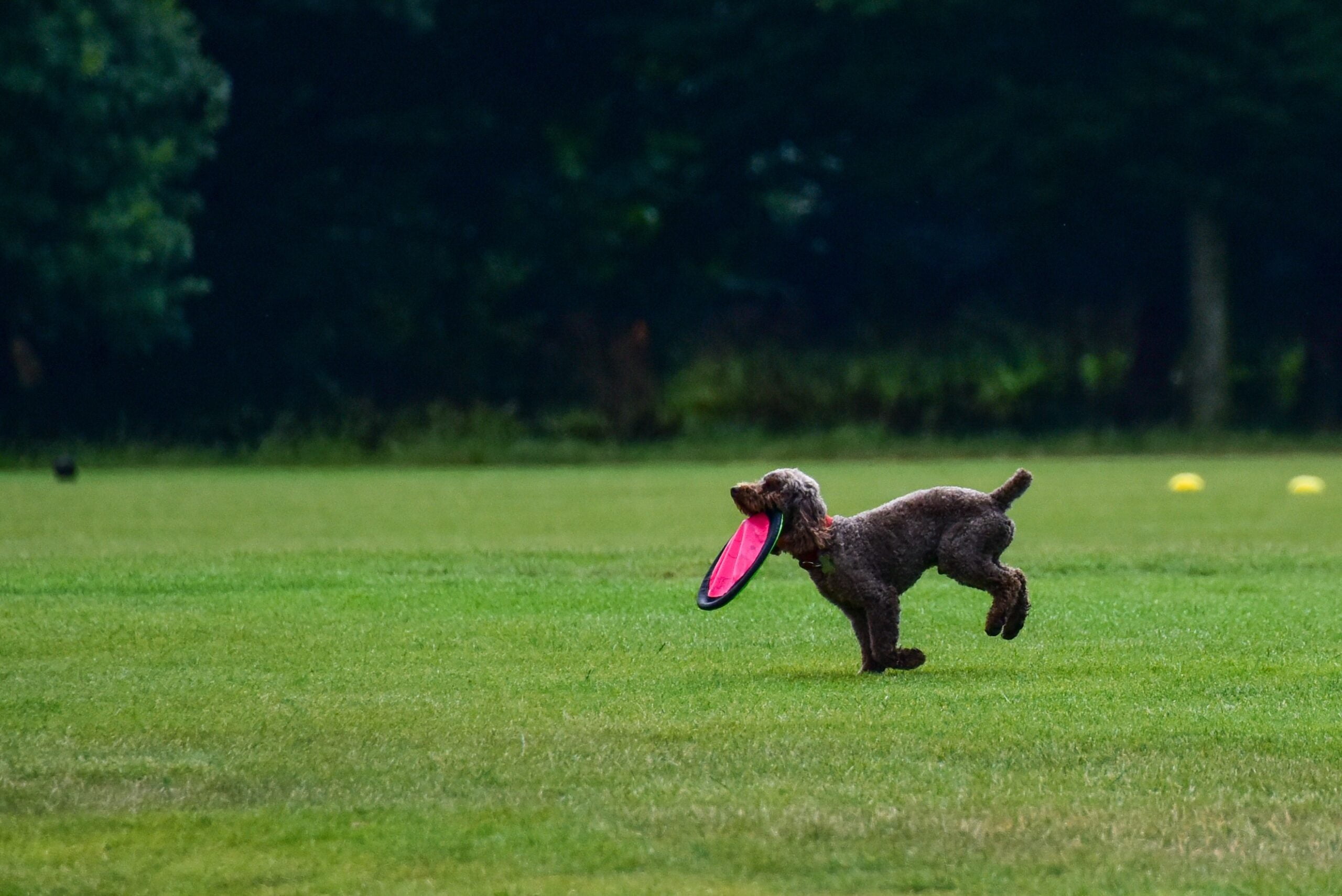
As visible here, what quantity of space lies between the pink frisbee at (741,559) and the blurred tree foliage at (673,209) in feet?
86.2

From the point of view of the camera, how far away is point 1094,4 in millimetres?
40406

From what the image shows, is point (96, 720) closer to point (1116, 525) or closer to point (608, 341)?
point (1116, 525)

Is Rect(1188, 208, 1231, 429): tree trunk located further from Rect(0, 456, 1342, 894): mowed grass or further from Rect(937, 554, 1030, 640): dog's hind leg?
Rect(937, 554, 1030, 640): dog's hind leg

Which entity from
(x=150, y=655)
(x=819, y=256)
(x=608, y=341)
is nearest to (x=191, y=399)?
(x=608, y=341)

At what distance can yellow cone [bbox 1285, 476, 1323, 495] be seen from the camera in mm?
23688

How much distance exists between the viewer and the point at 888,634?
8.72 metres

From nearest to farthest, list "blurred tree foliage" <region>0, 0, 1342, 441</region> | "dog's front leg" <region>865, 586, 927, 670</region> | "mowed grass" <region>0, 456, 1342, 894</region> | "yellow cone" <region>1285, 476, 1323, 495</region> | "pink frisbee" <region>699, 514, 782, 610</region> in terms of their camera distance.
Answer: "mowed grass" <region>0, 456, 1342, 894</region>, "pink frisbee" <region>699, 514, 782, 610</region>, "dog's front leg" <region>865, 586, 927, 670</region>, "yellow cone" <region>1285, 476, 1323, 495</region>, "blurred tree foliage" <region>0, 0, 1342, 441</region>

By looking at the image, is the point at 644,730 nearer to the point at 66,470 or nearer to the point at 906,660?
the point at 906,660

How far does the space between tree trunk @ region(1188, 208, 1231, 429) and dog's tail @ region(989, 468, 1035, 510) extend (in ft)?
103

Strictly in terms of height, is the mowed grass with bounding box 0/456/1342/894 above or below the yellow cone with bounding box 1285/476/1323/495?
above

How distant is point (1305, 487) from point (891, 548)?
16.4m

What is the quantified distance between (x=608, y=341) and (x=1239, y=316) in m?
13.0

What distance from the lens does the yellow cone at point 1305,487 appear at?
77.7 ft

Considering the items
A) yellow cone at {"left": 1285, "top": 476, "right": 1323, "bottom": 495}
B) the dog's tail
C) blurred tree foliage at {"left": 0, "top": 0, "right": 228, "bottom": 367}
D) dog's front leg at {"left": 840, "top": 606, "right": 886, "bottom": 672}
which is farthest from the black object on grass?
the dog's tail
